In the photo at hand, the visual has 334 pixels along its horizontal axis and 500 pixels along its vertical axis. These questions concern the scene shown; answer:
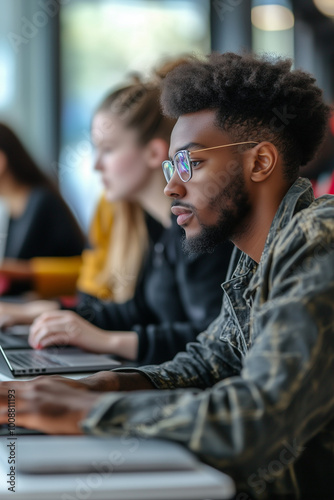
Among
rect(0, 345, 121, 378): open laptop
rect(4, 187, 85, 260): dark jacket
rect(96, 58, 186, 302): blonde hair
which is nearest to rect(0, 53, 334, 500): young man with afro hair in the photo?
rect(0, 345, 121, 378): open laptop

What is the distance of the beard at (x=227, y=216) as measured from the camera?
101 centimetres

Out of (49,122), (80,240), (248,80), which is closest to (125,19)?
(49,122)

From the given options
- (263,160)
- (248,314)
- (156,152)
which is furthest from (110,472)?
(156,152)

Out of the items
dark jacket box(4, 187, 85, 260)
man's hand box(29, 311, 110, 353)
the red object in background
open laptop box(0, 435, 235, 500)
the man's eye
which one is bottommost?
the red object in background

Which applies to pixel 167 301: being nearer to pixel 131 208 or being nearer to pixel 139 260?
pixel 139 260

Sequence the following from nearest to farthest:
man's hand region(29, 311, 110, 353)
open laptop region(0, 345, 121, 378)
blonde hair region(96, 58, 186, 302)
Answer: open laptop region(0, 345, 121, 378), man's hand region(29, 311, 110, 353), blonde hair region(96, 58, 186, 302)


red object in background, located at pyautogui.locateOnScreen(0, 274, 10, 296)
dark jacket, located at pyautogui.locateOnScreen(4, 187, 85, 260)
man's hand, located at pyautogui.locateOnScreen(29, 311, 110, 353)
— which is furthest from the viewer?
dark jacket, located at pyautogui.locateOnScreen(4, 187, 85, 260)

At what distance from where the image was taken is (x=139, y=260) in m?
2.09

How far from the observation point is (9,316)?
186 centimetres

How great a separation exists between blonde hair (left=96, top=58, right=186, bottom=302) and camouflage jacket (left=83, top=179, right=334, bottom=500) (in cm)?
95

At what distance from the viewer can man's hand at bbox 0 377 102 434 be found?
2.43 ft

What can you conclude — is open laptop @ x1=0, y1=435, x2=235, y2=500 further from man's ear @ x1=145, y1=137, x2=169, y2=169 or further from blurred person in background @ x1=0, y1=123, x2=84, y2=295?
blurred person in background @ x1=0, y1=123, x2=84, y2=295

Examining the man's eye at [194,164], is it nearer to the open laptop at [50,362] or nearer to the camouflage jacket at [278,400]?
the camouflage jacket at [278,400]

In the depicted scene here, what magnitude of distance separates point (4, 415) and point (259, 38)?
3905 millimetres
